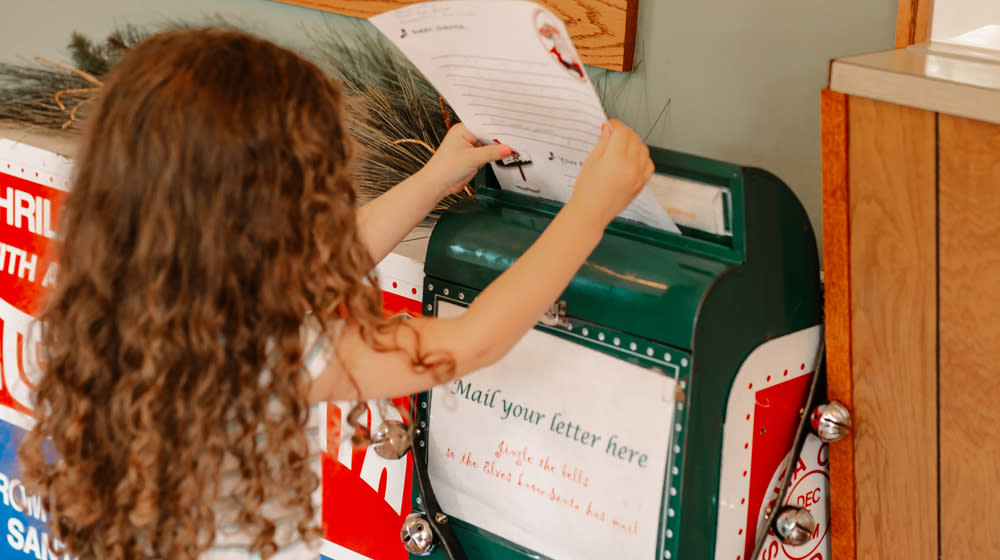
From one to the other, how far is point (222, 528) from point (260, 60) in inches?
20.8

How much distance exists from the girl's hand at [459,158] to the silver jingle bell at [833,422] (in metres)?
0.48

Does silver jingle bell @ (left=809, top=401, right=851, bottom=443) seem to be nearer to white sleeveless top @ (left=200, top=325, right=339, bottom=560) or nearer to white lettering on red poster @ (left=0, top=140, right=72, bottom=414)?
white sleeveless top @ (left=200, top=325, right=339, bottom=560)

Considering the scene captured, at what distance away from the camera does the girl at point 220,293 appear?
98 cm

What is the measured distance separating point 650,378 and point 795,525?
0.25m

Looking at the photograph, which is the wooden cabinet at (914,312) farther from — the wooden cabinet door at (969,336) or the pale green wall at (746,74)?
the pale green wall at (746,74)

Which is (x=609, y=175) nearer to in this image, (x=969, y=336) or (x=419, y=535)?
(x=969, y=336)

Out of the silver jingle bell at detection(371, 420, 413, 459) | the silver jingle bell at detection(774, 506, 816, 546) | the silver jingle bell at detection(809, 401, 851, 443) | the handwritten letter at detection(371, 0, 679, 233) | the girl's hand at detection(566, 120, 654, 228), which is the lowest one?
the silver jingle bell at detection(774, 506, 816, 546)

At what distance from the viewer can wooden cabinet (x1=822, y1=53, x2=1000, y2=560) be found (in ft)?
3.28

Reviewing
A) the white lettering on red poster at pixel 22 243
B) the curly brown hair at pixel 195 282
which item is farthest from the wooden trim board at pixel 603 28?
the white lettering on red poster at pixel 22 243

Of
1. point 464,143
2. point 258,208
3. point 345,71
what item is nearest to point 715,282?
point 464,143

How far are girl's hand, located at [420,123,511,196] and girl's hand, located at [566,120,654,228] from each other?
185 millimetres

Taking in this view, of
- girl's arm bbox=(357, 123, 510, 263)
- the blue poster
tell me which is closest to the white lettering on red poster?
the blue poster

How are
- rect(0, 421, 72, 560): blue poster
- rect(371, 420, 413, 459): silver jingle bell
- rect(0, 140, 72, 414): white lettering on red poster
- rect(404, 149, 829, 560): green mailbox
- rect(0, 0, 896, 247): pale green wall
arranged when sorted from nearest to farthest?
rect(404, 149, 829, 560): green mailbox < rect(371, 420, 413, 459): silver jingle bell < rect(0, 0, 896, 247): pale green wall < rect(0, 140, 72, 414): white lettering on red poster < rect(0, 421, 72, 560): blue poster

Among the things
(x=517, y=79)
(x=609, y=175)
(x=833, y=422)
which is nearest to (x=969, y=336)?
(x=833, y=422)
